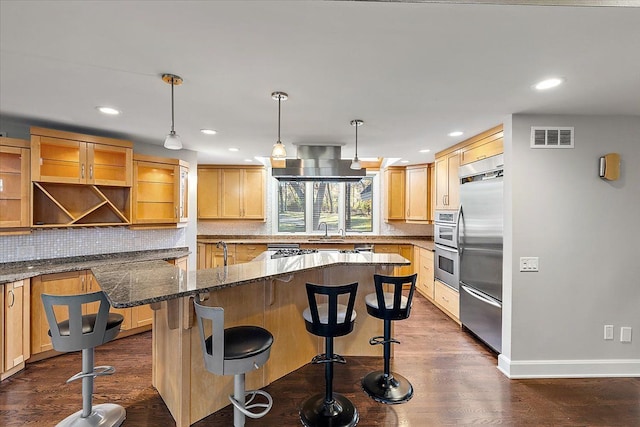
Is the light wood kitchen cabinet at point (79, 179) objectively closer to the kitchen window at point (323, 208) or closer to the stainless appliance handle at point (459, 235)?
the kitchen window at point (323, 208)

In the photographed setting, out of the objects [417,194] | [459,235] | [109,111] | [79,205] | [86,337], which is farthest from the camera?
[417,194]

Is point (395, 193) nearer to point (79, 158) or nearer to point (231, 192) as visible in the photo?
point (231, 192)

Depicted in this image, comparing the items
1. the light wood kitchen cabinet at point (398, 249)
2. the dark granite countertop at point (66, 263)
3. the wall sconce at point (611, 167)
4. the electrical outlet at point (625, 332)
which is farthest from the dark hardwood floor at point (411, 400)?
the light wood kitchen cabinet at point (398, 249)

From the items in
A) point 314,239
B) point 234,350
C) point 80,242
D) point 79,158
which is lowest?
point 234,350

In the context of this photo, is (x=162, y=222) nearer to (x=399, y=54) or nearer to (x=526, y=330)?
(x=399, y=54)

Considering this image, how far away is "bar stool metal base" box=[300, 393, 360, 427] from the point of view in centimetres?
198

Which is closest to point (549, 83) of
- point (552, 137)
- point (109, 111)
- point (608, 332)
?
point (552, 137)

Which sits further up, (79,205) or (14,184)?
(14,184)

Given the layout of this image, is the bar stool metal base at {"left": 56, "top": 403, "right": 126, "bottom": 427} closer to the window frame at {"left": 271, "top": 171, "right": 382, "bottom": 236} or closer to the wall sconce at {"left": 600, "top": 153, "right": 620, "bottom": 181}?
the window frame at {"left": 271, "top": 171, "right": 382, "bottom": 236}

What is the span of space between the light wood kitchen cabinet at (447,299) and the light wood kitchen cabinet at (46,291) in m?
4.36

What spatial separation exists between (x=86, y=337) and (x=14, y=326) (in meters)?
1.53

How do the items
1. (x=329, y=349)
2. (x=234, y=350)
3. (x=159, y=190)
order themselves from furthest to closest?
(x=159, y=190) < (x=329, y=349) < (x=234, y=350)

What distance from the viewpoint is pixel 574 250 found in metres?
2.59

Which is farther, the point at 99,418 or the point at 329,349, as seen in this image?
the point at 329,349
